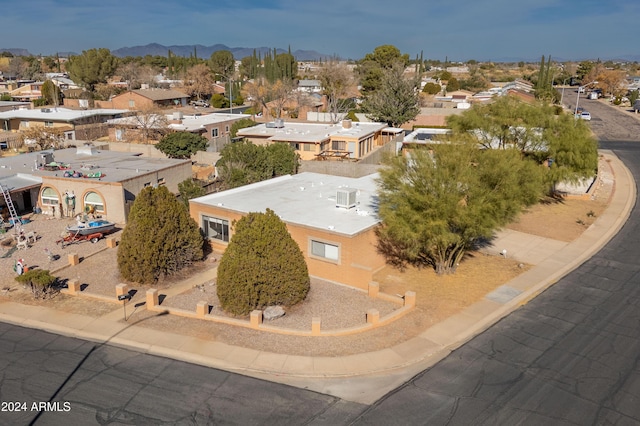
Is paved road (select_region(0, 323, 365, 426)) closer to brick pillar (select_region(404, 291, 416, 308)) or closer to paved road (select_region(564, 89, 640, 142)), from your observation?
brick pillar (select_region(404, 291, 416, 308))

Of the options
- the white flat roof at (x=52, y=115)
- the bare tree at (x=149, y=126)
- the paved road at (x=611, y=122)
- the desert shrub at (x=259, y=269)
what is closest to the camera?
the desert shrub at (x=259, y=269)

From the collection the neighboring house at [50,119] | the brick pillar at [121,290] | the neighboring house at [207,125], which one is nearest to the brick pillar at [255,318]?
the brick pillar at [121,290]

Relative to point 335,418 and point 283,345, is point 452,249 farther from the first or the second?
point 335,418

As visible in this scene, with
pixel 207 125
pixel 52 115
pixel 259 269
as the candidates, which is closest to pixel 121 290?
pixel 259 269

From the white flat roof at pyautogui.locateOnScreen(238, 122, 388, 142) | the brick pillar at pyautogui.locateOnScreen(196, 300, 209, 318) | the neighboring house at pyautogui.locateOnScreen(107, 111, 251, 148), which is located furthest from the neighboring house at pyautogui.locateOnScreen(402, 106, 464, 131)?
the brick pillar at pyautogui.locateOnScreen(196, 300, 209, 318)

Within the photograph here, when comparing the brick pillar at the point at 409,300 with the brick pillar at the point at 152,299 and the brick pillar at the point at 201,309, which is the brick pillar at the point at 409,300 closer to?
the brick pillar at the point at 201,309

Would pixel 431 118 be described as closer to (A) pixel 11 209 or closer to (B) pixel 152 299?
(A) pixel 11 209

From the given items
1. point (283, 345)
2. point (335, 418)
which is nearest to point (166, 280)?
point (283, 345)
